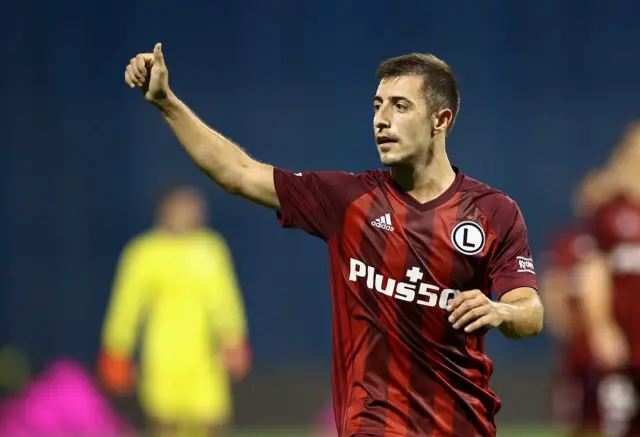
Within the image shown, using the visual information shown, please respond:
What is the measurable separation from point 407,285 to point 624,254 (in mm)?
4319

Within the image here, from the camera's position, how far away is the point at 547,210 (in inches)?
527

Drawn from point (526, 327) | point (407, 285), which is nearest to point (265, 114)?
point (407, 285)

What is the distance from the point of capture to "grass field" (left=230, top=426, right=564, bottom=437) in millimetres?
12234

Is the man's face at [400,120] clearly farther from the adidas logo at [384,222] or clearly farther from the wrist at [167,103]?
the wrist at [167,103]

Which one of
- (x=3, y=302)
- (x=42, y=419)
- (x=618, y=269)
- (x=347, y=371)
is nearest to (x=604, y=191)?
(x=618, y=269)

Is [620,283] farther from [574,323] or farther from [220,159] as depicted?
[220,159]

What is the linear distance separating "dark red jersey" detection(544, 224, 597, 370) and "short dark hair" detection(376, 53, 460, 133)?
4142mm

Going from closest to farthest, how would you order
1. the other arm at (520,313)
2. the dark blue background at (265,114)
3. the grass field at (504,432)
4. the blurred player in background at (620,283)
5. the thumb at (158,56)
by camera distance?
the other arm at (520,313) → the thumb at (158,56) → the blurred player in background at (620,283) → the grass field at (504,432) → the dark blue background at (265,114)

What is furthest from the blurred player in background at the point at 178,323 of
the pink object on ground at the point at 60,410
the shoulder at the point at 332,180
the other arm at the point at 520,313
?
the other arm at the point at 520,313

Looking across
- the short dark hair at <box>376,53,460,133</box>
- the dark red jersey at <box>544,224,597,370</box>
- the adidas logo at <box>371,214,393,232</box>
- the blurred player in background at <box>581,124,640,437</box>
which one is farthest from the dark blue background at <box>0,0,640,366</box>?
the adidas logo at <box>371,214,393,232</box>

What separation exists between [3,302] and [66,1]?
302 centimetres

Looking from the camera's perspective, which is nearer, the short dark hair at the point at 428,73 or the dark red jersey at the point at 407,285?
the dark red jersey at the point at 407,285

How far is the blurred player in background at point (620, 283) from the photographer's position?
27.2 ft

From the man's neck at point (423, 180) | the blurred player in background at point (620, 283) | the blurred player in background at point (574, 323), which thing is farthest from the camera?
the blurred player in background at point (574, 323)
